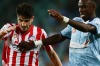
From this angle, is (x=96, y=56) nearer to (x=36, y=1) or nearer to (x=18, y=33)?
(x=18, y=33)

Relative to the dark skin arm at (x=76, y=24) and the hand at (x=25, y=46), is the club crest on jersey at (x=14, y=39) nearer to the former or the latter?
the hand at (x=25, y=46)

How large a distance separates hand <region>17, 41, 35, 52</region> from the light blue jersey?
0.50 m

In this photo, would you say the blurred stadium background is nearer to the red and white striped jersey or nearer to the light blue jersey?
the red and white striped jersey

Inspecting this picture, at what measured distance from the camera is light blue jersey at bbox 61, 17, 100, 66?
4.29 meters

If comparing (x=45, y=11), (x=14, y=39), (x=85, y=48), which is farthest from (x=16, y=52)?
(x=45, y=11)

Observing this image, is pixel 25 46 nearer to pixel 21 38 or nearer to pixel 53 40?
pixel 21 38

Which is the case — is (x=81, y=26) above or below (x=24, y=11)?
below

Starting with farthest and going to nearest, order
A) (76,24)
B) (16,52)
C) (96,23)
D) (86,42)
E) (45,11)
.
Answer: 1. (45,11)
2. (16,52)
3. (86,42)
4. (96,23)
5. (76,24)

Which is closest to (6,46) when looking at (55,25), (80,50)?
(80,50)

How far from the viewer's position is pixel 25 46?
4508 millimetres

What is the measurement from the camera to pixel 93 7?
434 centimetres

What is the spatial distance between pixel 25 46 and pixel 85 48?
0.73m

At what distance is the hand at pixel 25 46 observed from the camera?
178 inches

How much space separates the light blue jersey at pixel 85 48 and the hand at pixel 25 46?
0.50m
